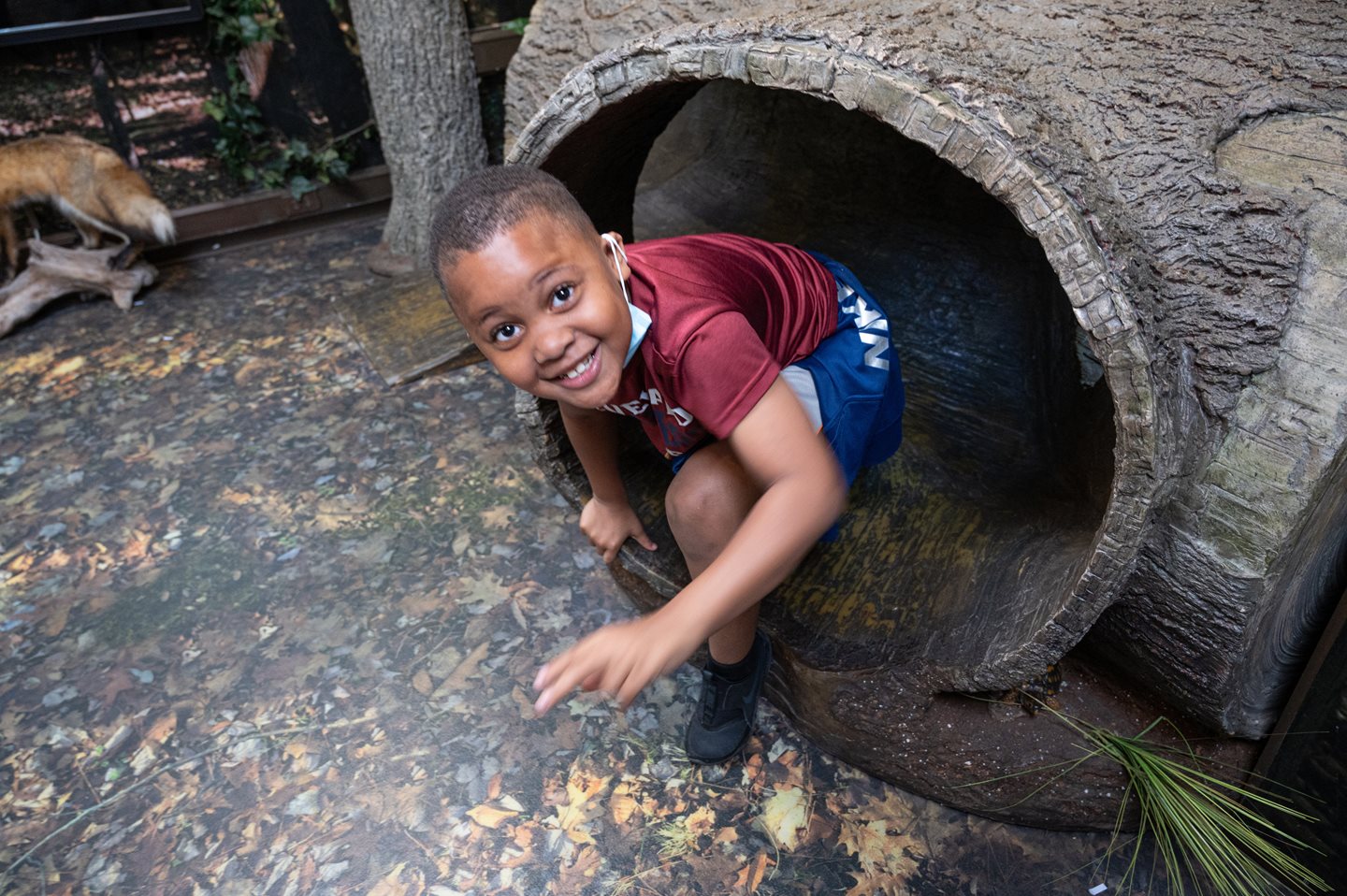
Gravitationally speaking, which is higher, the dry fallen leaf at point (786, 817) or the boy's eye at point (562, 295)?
the boy's eye at point (562, 295)

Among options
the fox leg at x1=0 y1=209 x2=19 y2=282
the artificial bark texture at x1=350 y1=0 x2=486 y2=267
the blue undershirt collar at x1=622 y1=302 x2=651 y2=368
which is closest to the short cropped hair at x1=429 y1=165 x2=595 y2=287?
the blue undershirt collar at x1=622 y1=302 x2=651 y2=368

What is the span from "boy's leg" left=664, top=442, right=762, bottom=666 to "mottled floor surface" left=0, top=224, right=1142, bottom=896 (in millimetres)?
635

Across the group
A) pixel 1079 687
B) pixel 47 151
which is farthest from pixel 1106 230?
pixel 47 151

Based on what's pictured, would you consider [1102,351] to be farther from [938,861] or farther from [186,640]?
[186,640]

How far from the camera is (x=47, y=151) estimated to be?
397cm

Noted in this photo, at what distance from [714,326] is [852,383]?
554 mm

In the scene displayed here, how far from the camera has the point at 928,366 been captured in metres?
2.92

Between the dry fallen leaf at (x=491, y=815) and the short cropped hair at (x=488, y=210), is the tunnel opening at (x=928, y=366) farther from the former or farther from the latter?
the dry fallen leaf at (x=491, y=815)

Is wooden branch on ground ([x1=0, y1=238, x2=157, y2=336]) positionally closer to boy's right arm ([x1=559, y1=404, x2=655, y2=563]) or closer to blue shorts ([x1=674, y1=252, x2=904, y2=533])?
boy's right arm ([x1=559, y1=404, x2=655, y2=563])

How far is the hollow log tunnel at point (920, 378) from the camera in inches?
55.0

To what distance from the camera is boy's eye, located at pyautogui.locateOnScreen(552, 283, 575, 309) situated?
1.33 m

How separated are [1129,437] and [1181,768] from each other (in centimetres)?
82

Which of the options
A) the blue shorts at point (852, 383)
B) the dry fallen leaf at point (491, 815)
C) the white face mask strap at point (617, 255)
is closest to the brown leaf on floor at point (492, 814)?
the dry fallen leaf at point (491, 815)

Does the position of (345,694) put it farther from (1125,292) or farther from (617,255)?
(1125,292)
